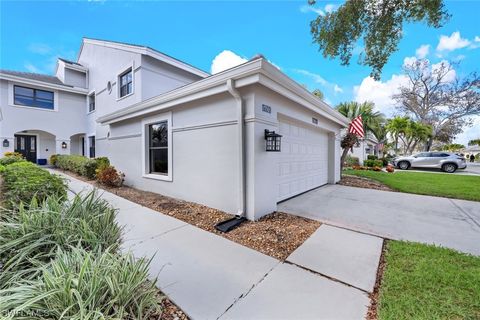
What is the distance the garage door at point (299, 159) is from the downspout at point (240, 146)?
1439 mm

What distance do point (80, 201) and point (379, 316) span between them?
11.8 ft

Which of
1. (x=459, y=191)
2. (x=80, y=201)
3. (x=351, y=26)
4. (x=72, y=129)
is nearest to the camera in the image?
(x=80, y=201)

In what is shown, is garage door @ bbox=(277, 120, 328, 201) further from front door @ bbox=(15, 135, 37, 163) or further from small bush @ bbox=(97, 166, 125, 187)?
front door @ bbox=(15, 135, 37, 163)

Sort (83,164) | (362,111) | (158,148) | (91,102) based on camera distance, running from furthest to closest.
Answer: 1. (362,111)
2. (91,102)
3. (83,164)
4. (158,148)

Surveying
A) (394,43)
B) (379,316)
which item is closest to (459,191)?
(394,43)

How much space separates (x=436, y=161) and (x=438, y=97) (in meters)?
13.6

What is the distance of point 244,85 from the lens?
4281 millimetres

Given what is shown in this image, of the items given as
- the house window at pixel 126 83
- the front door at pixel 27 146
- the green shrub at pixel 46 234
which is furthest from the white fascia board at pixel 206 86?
the front door at pixel 27 146

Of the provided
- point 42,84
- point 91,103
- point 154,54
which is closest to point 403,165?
point 154,54

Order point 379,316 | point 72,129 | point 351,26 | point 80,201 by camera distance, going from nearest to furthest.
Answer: point 379,316 → point 80,201 → point 351,26 → point 72,129

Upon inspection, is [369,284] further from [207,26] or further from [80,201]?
[207,26]

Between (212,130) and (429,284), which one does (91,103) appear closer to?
(212,130)

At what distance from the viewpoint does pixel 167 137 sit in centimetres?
666

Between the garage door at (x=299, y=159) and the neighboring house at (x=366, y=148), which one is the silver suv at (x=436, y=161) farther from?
the garage door at (x=299, y=159)
